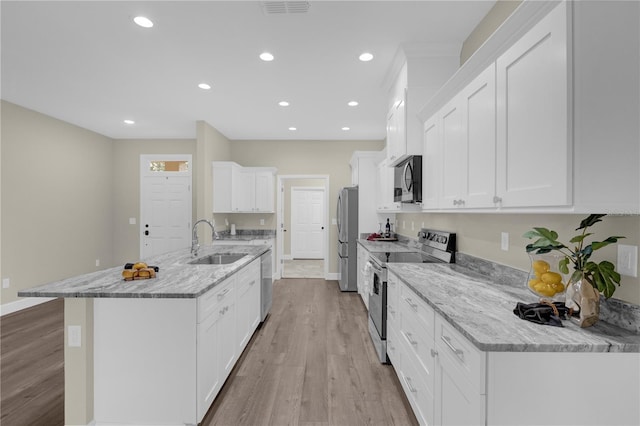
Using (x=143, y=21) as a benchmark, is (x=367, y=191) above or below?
below

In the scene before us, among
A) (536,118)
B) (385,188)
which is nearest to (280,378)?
(536,118)

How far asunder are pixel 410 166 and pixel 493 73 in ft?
4.18

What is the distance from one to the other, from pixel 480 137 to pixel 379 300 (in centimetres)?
163

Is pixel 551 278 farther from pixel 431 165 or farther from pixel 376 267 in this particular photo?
pixel 376 267

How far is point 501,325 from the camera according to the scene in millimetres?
1195

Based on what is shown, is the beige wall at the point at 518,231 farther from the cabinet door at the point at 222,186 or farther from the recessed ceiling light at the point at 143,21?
the cabinet door at the point at 222,186

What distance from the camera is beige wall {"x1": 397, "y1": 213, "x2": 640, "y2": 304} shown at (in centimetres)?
117

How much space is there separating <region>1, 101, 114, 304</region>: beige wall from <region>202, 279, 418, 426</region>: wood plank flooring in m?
3.70

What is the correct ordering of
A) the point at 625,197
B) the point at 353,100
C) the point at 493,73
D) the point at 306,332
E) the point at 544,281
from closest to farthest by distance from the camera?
the point at 625,197 → the point at 544,281 → the point at 493,73 → the point at 306,332 → the point at 353,100

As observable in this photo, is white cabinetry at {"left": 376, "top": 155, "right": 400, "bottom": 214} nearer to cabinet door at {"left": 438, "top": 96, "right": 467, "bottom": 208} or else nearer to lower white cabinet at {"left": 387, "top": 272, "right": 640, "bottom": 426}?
cabinet door at {"left": 438, "top": 96, "right": 467, "bottom": 208}

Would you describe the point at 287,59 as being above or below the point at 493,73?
above

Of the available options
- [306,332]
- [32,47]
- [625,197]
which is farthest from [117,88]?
[625,197]

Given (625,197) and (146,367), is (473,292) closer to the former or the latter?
(625,197)

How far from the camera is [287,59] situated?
2.92 m
